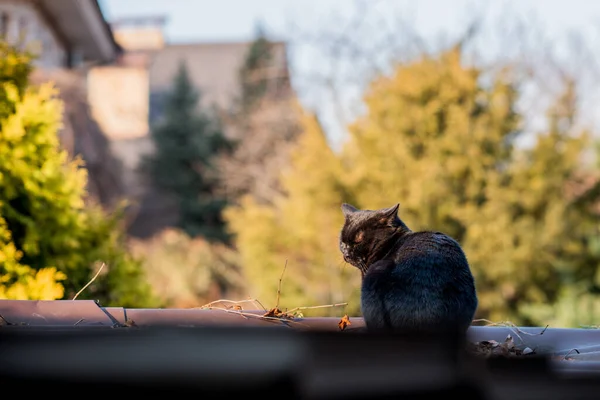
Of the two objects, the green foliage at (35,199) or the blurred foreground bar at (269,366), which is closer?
the blurred foreground bar at (269,366)

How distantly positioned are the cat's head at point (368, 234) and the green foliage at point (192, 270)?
13114 mm

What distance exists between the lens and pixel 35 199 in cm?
455

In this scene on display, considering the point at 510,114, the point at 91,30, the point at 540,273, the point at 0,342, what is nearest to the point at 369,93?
the point at 510,114

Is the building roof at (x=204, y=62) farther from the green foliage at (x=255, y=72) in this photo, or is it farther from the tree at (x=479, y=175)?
the tree at (x=479, y=175)

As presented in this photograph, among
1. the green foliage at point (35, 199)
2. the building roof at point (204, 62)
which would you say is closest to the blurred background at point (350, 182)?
the green foliage at point (35, 199)

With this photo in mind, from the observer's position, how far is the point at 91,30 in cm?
1311

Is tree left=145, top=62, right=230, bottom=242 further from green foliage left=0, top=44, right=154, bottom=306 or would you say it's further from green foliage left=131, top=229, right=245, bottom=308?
green foliage left=0, top=44, right=154, bottom=306

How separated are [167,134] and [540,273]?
15180mm

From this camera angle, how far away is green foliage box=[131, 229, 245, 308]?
54.9 ft

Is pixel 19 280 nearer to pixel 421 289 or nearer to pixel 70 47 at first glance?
pixel 421 289

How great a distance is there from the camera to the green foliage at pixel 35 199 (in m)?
4.25

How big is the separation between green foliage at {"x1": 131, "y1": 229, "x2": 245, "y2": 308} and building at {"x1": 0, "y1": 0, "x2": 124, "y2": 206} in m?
2.48

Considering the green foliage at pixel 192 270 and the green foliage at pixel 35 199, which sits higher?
the green foliage at pixel 35 199

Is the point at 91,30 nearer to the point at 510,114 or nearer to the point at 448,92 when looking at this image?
the point at 448,92
